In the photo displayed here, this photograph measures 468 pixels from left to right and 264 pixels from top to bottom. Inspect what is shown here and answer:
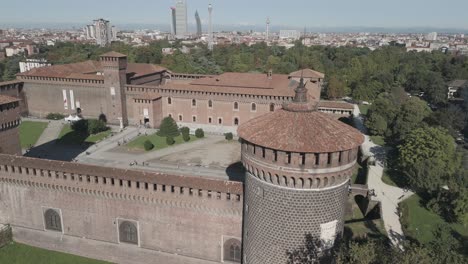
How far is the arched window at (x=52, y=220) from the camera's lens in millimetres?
23625

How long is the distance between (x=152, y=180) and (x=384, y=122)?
3352 cm

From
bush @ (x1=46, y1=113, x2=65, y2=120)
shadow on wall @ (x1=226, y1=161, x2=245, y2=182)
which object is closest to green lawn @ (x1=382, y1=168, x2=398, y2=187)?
shadow on wall @ (x1=226, y1=161, x2=245, y2=182)

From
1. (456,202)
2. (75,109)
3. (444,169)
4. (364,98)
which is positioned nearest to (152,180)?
(456,202)

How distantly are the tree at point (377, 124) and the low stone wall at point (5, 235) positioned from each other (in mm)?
38740

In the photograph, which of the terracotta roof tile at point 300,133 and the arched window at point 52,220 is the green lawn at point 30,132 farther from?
the terracotta roof tile at point 300,133

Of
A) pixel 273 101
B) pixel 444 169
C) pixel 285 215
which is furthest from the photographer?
pixel 273 101

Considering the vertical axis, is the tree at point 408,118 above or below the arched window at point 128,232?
above

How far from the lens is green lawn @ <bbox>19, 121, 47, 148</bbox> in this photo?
43775 mm

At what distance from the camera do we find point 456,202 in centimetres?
2788

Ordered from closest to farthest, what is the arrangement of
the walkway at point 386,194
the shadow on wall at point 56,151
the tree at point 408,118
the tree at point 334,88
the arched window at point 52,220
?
the arched window at point 52,220
the walkway at point 386,194
the shadow on wall at point 56,151
the tree at point 408,118
the tree at point 334,88

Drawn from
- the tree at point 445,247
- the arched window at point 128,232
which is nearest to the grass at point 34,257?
the arched window at point 128,232

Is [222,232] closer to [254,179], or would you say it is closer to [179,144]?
[254,179]

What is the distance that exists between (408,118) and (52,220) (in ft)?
120

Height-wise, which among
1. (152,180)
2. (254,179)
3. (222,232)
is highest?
(254,179)
